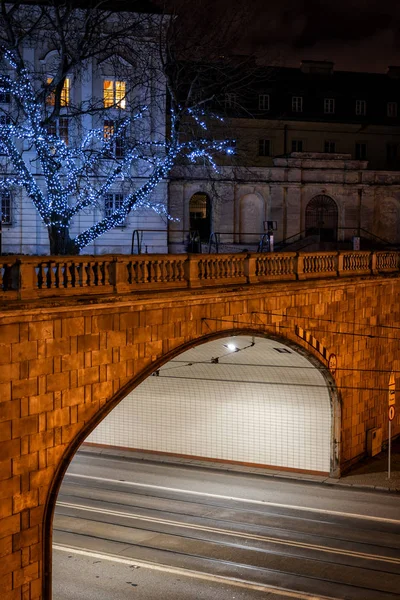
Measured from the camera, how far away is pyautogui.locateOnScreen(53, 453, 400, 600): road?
1608 centimetres

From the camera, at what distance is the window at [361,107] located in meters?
58.5

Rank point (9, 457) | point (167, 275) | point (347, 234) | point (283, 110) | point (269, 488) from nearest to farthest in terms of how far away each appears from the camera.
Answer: point (9, 457)
point (167, 275)
point (269, 488)
point (347, 234)
point (283, 110)

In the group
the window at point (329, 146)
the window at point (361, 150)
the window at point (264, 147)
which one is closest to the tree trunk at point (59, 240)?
the window at point (264, 147)

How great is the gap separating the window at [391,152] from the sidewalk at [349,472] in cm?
3397

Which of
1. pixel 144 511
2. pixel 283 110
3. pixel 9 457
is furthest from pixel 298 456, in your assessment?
pixel 283 110

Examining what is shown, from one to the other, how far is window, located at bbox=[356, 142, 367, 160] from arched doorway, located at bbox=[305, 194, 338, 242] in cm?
898

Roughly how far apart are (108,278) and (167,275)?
6.81ft

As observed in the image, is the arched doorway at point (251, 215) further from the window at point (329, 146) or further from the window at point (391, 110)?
the window at point (391, 110)

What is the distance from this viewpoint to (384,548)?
18.2 meters

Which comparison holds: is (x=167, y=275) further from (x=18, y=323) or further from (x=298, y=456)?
(x=298, y=456)

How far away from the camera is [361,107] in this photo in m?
58.6

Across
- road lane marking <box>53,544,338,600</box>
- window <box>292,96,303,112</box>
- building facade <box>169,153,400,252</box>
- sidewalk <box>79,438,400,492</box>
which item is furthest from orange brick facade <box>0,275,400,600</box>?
window <box>292,96,303,112</box>

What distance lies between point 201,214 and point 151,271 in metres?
31.1

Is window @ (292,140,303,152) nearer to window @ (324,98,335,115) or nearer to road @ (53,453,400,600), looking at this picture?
window @ (324,98,335,115)
